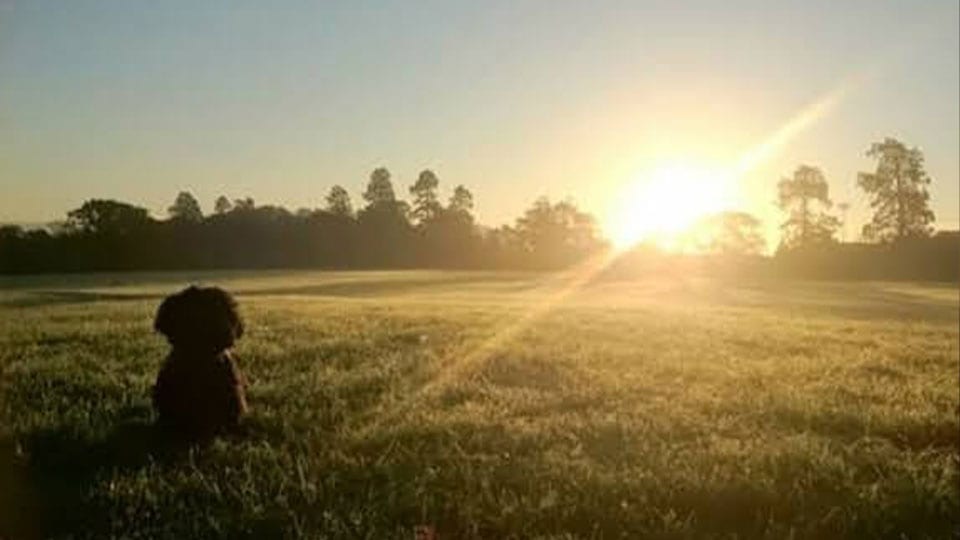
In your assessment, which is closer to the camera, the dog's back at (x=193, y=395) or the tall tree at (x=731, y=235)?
the dog's back at (x=193, y=395)

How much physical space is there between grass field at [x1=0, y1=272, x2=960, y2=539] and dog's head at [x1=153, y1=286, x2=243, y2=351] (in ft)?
3.26

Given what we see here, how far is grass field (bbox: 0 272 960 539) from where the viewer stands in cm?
809

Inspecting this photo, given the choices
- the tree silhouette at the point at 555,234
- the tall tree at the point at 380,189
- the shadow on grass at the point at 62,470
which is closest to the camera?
the shadow on grass at the point at 62,470

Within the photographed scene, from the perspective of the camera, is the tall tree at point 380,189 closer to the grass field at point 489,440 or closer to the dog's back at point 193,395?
the grass field at point 489,440

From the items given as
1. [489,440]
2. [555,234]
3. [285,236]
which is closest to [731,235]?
[555,234]

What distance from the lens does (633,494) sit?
28.3 feet

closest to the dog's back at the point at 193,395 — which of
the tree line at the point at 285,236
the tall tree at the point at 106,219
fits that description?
the tree line at the point at 285,236

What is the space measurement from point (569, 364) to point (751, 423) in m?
5.08

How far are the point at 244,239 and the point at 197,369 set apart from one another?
27038 millimetres

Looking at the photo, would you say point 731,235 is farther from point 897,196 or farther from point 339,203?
point 339,203

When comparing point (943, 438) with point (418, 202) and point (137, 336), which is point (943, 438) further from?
point (418, 202)

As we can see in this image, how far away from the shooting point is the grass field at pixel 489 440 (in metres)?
8.09

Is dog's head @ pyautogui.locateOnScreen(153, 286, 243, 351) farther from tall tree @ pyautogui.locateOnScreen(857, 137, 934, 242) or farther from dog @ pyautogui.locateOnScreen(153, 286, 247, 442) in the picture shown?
tall tree @ pyautogui.locateOnScreen(857, 137, 934, 242)

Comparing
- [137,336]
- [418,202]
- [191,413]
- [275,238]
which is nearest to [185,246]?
[275,238]
